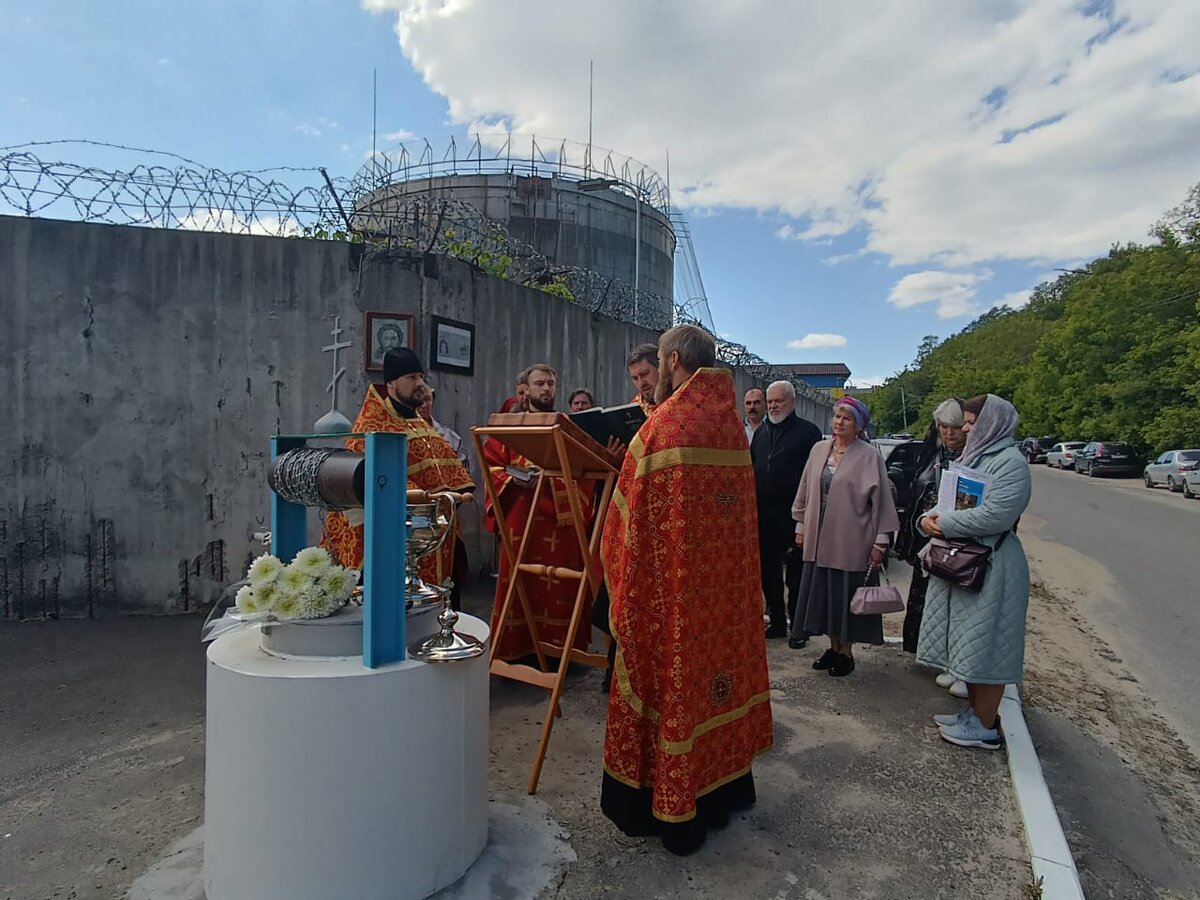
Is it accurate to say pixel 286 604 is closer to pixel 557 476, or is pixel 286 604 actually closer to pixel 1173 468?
pixel 557 476

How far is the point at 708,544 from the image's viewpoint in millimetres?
2840

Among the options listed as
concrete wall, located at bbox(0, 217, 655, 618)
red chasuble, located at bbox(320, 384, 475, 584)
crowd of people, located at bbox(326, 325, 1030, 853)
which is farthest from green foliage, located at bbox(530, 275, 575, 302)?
red chasuble, located at bbox(320, 384, 475, 584)

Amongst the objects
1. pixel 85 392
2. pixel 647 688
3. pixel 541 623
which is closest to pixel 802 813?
pixel 647 688

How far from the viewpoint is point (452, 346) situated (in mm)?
6746

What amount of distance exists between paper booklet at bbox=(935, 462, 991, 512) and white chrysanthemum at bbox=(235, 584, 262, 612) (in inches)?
132

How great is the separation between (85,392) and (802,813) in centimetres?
605

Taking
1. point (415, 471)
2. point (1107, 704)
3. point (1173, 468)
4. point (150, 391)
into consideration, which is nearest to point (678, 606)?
point (415, 471)

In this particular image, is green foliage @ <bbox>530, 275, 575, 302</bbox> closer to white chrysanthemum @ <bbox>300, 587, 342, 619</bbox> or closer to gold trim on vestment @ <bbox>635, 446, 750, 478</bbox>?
gold trim on vestment @ <bbox>635, 446, 750, 478</bbox>

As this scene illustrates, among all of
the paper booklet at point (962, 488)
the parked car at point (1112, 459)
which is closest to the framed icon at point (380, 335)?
the paper booklet at point (962, 488)

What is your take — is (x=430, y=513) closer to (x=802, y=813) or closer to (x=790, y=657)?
(x=802, y=813)

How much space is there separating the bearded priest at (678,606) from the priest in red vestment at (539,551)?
1.48 meters

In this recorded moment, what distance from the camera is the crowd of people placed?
9.14ft

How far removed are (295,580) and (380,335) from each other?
4.14m

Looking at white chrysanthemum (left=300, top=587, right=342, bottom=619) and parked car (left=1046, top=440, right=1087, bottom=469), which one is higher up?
parked car (left=1046, top=440, right=1087, bottom=469)
